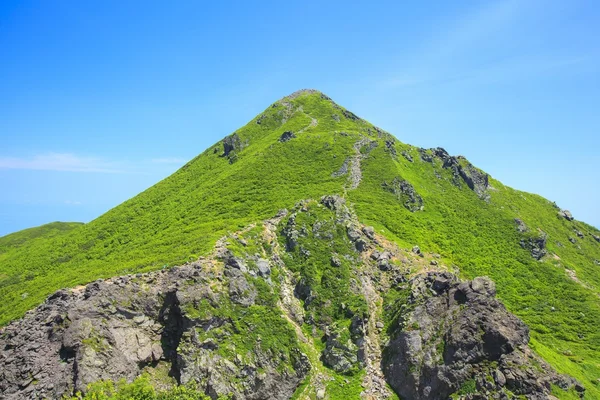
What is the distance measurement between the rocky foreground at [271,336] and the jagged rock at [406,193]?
32430 mm

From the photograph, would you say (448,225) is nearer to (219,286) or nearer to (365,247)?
(365,247)

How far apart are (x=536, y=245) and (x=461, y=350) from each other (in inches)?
2283

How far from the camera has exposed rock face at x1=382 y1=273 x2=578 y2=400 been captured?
113ft

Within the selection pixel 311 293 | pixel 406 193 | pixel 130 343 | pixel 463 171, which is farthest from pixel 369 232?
pixel 463 171

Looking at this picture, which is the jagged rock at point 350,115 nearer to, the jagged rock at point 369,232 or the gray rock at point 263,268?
the jagged rock at point 369,232

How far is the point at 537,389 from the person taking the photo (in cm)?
3322

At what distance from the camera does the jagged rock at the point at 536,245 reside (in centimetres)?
7912

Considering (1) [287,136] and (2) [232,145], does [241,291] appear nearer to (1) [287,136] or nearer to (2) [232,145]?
(1) [287,136]

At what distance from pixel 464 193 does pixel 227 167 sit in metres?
70.9

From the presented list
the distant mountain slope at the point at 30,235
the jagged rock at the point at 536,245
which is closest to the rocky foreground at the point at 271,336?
the jagged rock at the point at 536,245

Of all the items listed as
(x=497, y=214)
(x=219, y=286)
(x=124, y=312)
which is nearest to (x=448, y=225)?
(x=497, y=214)

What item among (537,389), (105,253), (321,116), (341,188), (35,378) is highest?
(321,116)

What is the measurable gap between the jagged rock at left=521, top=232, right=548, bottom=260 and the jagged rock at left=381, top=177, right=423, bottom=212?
26080 millimetres

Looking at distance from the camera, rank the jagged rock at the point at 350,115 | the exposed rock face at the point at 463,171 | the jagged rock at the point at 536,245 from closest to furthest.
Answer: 1. the jagged rock at the point at 536,245
2. the exposed rock face at the point at 463,171
3. the jagged rock at the point at 350,115
